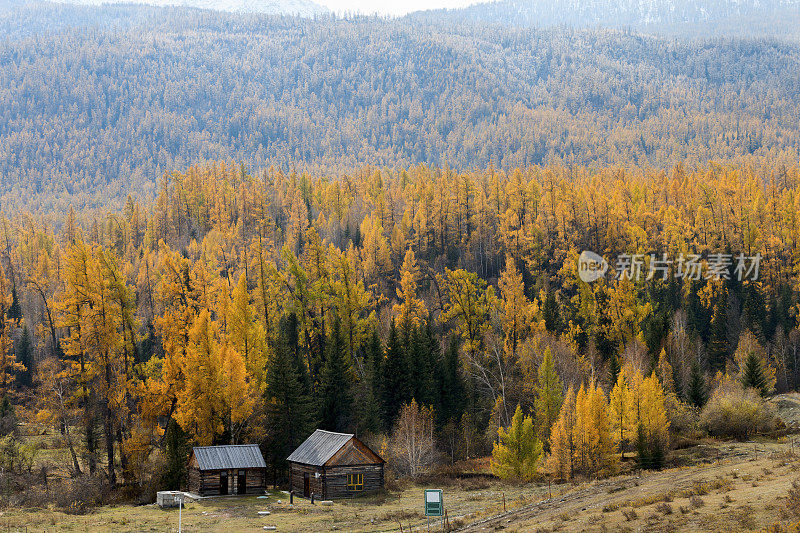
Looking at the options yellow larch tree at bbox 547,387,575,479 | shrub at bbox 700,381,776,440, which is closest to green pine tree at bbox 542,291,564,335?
shrub at bbox 700,381,776,440

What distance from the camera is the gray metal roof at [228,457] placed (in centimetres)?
5241

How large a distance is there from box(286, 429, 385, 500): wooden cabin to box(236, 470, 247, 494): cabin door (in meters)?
3.11

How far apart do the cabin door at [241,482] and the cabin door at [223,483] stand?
28.5 inches

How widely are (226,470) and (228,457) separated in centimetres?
84

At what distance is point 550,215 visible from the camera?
10162 cm

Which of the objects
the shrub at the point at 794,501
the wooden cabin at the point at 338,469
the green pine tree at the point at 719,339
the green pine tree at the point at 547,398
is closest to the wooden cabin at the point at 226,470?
the wooden cabin at the point at 338,469

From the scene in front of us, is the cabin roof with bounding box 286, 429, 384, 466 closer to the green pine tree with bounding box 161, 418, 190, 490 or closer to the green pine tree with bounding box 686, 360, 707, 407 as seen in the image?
the green pine tree with bounding box 161, 418, 190, 490

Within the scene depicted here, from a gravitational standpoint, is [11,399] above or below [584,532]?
below

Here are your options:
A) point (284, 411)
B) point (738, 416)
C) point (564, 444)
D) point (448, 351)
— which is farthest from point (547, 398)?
point (284, 411)

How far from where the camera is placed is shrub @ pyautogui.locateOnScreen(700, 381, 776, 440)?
2371 inches

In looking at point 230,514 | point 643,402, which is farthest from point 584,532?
point 643,402

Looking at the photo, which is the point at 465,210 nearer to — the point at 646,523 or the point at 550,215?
the point at 550,215

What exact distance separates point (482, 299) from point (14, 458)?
4035cm

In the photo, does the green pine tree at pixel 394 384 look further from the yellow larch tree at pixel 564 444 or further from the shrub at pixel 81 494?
the shrub at pixel 81 494
